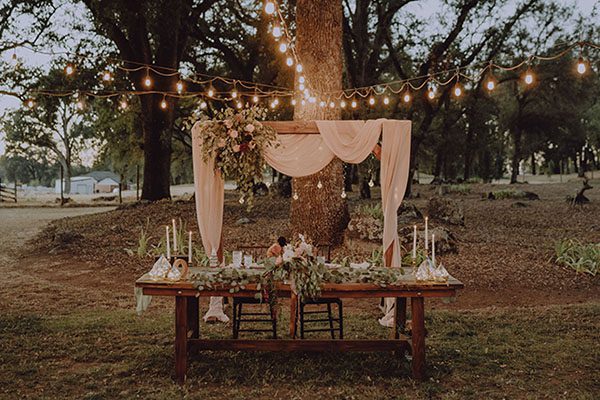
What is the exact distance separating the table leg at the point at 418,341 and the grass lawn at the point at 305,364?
0.11 metres

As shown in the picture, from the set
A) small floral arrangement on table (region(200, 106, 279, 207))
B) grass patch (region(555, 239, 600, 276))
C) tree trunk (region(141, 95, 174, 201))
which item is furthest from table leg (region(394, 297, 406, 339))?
tree trunk (region(141, 95, 174, 201))

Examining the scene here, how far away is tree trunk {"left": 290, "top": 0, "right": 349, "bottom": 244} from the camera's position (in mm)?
9180

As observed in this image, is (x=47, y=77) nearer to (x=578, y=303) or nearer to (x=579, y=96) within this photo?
(x=578, y=303)

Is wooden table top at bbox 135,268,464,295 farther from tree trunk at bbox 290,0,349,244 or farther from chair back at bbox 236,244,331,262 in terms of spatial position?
tree trunk at bbox 290,0,349,244

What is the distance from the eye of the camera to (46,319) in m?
6.39

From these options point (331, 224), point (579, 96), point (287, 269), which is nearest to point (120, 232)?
point (331, 224)

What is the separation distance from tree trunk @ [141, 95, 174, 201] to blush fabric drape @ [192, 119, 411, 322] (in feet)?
38.7

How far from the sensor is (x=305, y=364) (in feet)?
15.9

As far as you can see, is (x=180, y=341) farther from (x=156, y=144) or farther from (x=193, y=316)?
(x=156, y=144)

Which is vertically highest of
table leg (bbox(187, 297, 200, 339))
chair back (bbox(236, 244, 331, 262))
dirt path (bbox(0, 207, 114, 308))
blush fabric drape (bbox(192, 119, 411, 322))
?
blush fabric drape (bbox(192, 119, 411, 322))

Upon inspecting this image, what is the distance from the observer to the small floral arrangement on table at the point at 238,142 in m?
5.74

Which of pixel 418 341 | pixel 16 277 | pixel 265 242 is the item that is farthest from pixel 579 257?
pixel 16 277

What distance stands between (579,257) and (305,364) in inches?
252

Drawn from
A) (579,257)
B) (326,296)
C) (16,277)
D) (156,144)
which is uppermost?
(156,144)
